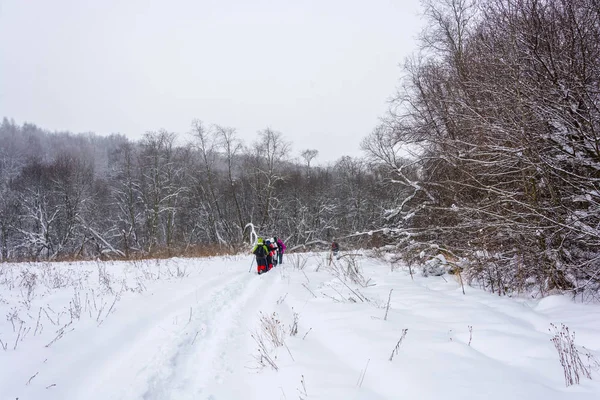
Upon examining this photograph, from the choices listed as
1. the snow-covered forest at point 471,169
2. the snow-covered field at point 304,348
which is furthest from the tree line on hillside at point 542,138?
the snow-covered field at point 304,348

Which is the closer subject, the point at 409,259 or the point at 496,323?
the point at 496,323

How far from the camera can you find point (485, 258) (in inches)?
240

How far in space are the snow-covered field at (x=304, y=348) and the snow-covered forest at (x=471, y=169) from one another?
1200mm

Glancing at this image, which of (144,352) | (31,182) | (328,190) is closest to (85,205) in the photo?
(31,182)

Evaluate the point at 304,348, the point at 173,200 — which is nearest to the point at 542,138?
the point at 304,348

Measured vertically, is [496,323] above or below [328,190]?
below

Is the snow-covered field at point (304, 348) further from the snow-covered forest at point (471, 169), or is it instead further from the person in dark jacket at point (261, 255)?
the person in dark jacket at point (261, 255)

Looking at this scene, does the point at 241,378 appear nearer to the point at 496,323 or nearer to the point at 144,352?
the point at 144,352

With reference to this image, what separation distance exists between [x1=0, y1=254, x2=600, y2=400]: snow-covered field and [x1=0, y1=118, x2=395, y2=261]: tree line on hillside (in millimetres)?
16079

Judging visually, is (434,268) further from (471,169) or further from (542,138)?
(542,138)

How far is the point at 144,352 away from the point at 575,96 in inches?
294

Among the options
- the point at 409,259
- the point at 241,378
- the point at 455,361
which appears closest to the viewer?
the point at 455,361

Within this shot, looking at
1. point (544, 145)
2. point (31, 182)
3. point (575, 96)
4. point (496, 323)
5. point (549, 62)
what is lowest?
point (496, 323)

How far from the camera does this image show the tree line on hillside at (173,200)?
27.5 m
